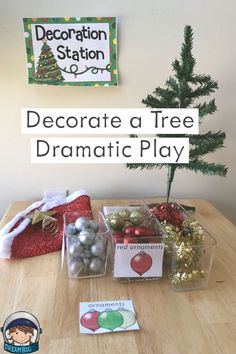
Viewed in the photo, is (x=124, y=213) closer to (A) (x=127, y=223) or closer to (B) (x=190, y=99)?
(A) (x=127, y=223)

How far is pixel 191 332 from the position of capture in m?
0.57

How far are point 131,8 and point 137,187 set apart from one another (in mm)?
582

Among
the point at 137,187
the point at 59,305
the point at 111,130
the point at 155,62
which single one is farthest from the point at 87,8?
the point at 59,305

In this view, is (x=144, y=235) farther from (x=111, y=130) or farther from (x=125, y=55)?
(x=125, y=55)

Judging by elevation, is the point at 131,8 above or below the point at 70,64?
above

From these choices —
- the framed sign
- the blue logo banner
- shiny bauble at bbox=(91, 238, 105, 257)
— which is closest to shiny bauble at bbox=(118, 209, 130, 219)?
shiny bauble at bbox=(91, 238, 105, 257)

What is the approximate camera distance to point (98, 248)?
0.71 metres

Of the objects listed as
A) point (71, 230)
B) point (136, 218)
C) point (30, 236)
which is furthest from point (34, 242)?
point (136, 218)

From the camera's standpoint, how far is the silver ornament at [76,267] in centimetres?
71

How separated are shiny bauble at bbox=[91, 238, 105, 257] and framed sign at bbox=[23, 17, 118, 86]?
0.57 meters

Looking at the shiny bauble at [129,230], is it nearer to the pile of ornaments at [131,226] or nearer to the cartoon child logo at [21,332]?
the pile of ornaments at [131,226]

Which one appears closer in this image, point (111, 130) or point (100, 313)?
point (100, 313)

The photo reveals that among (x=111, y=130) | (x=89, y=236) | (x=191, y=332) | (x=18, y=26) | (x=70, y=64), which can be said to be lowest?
(x=191, y=332)

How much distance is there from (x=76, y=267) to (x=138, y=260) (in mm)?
132
